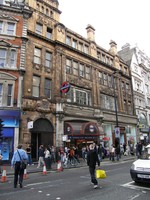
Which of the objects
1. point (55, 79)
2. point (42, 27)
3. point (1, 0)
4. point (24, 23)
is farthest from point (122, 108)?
point (1, 0)

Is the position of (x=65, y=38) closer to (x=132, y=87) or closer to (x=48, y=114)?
(x=48, y=114)

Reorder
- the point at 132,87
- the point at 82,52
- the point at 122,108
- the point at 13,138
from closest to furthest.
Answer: the point at 13,138
the point at 82,52
the point at 122,108
the point at 132,87

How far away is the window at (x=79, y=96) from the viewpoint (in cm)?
2394

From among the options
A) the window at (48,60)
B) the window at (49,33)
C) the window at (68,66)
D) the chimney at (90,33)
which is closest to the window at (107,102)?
the window at (68,66)

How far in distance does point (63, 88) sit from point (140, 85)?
24.9 m

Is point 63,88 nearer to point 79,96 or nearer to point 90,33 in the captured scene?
point 79,96

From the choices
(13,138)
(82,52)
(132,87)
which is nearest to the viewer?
(13,138)

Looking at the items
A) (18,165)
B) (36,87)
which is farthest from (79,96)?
(18,165)

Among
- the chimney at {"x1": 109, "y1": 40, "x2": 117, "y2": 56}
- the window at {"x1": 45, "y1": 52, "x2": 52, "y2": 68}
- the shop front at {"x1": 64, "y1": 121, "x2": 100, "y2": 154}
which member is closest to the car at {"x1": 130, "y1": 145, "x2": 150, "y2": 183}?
the shop front at {"x1": 64, "y1": 121, "x2": 100, "y2": 154}

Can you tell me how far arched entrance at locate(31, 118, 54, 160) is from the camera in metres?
19.3

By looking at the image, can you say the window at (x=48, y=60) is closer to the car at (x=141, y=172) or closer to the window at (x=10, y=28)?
the window at (x=10, y=28)

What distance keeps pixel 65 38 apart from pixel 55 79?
6979 mm

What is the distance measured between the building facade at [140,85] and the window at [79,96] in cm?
1431

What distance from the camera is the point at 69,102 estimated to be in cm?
2298
